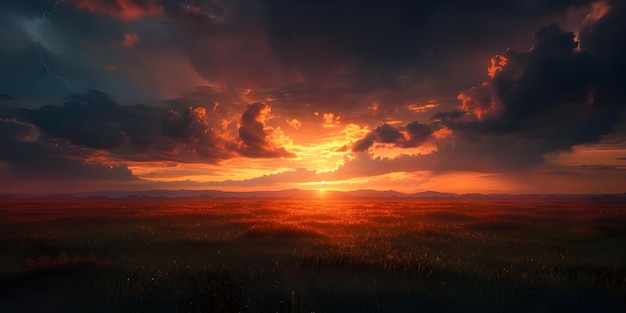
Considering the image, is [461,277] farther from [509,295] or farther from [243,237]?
[243,237]

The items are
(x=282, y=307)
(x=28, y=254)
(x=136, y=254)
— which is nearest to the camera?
(x=282, y=307)

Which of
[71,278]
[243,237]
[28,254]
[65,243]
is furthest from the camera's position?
[243,237]

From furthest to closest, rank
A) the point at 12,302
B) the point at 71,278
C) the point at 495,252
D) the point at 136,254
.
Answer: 1. the point at 495,252
2. the point at 136,254
3. the point at 71,278
4. the point at 12,302

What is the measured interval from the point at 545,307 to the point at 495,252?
9.52m

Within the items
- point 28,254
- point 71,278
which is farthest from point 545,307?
point 28,254

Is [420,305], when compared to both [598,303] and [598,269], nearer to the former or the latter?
[598,303]

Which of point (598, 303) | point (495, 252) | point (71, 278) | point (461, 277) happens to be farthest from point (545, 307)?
point (71, 278)

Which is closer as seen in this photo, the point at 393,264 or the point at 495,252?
the point at 393,264

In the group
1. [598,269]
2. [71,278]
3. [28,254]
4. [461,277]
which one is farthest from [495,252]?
[28,254]

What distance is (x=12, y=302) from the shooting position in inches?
412

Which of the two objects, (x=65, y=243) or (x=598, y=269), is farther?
(x=65, y=243)

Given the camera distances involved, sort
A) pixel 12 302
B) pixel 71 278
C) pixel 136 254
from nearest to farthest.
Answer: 1. pixel 12 302
2. pixel 71 278
3. pixel 136 254

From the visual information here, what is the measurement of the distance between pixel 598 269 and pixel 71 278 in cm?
1679

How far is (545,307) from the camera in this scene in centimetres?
1005
